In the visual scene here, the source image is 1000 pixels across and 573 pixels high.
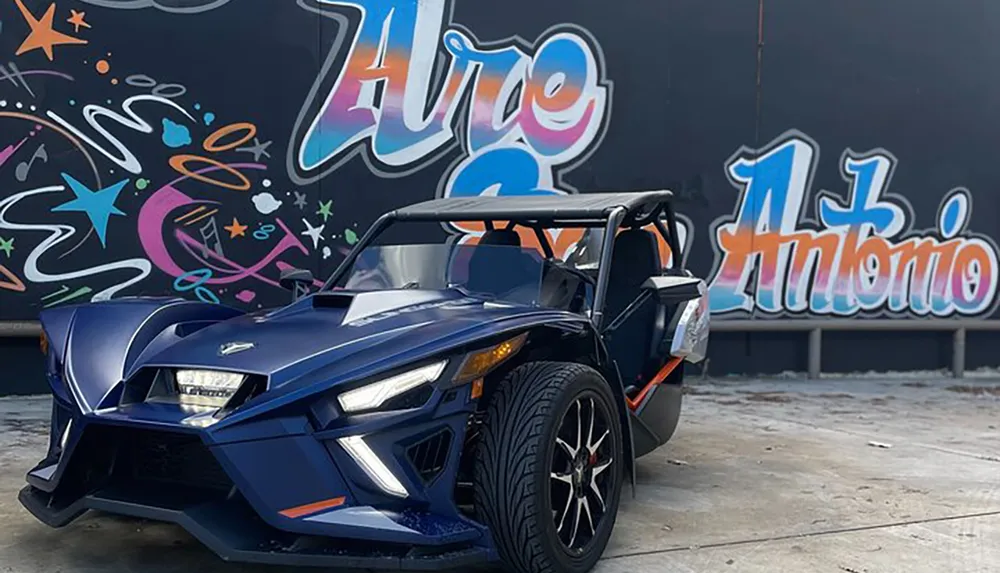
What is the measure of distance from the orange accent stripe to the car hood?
36 cm

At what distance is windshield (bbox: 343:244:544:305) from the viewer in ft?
12.7

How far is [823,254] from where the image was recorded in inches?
376

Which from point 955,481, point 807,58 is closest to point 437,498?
point 955,481

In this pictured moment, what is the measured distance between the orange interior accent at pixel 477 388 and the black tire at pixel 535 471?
9 centimetres

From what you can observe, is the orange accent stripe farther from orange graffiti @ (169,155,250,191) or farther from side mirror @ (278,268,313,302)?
orange graffiti @ (169,155,250,191)

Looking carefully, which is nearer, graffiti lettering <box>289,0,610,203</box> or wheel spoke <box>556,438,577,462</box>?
wheel spoke <box>556,438,577,462</box>

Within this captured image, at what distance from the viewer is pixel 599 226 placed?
5008mm

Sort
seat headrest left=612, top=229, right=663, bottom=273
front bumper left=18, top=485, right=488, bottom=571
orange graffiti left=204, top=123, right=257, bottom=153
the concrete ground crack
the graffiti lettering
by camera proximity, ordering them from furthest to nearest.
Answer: the graffiti lettering
orange graffiti left=204, top=123, right=257, bottom=153
seat headrest left=612, top=229, right=663, bottom=273
the concrete ground crack
front bumper left=18, top=485, right=488, bottom=571

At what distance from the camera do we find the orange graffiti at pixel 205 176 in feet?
24.2

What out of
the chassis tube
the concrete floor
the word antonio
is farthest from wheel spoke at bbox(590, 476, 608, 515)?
the word antonio

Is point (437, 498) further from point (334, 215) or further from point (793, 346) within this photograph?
point (793, 346)

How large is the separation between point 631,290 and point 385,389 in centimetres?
243

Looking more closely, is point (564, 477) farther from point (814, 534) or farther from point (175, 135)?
point (175, 135)

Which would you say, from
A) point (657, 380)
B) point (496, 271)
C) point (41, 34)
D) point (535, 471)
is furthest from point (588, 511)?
point (41, 34)
